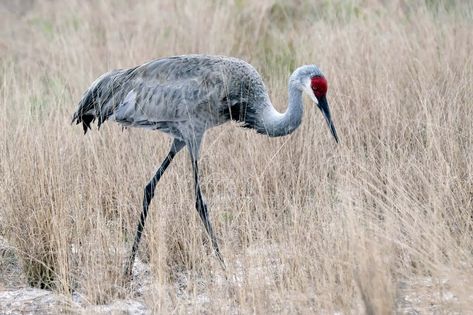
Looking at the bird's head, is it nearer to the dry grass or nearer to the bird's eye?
the bird's eye

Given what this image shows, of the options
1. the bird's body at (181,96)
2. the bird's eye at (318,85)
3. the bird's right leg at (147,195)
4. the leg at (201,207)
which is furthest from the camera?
the bird's body at (181,96)

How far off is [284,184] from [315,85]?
66 centimetres

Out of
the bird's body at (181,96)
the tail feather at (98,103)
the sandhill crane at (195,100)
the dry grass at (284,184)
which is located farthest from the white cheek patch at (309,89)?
the tail feather at (98,103)

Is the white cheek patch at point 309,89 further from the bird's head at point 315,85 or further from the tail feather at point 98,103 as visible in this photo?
the tail feather at point 98,103

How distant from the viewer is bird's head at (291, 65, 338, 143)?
5844mm

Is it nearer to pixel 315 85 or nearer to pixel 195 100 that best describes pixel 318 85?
pixel 315 85

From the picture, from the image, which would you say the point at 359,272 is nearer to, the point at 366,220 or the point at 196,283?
the point at 366,220

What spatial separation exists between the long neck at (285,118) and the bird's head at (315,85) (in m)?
0.06

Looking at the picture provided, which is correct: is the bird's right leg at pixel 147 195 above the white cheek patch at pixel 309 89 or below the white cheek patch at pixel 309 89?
below

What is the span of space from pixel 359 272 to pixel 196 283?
3.60 feet

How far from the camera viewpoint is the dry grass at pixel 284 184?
4488 mm

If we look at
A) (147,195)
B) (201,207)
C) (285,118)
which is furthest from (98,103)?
(285,118)

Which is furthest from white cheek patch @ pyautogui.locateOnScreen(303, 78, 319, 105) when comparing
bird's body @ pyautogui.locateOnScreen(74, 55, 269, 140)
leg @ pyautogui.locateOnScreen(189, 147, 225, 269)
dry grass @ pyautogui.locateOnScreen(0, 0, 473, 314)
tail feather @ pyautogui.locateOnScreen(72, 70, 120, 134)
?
tail feather @ pyautogui.locateOnScreen(72, 70, 120, 134)

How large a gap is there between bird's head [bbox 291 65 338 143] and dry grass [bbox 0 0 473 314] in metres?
0.28
